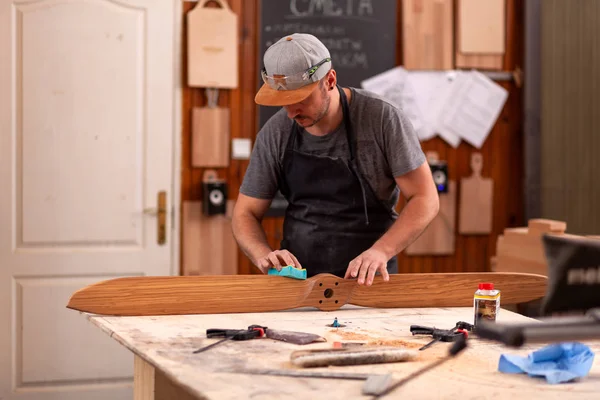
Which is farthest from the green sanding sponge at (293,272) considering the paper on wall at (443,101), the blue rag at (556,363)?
the paper on wall at (443,101)

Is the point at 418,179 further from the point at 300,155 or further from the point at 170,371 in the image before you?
the point at 170,371

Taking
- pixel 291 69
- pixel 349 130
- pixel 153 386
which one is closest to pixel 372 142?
pixel 349 130

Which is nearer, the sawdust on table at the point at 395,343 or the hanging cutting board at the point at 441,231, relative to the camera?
the sawdust on table at the point at 395,343

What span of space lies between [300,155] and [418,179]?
1.43ft

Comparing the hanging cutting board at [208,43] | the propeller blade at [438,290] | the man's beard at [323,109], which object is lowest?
the propeller blade at [438,290]

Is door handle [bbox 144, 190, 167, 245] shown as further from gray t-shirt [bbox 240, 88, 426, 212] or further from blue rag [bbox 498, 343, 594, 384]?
blue rag [bbox 498, 343, 594, 384]

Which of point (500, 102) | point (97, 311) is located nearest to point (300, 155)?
point (97, 311)

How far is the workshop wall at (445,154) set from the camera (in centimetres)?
445

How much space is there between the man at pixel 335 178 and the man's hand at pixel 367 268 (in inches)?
4.5

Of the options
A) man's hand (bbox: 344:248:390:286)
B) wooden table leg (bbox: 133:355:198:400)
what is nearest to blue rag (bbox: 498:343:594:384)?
wooden table leg (bbox: 133:355:198:400)

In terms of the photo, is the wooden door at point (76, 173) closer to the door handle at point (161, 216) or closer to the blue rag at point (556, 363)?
the door handle at point (161, 216)

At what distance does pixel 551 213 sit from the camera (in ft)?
15.8

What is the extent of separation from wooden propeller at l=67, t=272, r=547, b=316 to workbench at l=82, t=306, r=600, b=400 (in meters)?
0.04

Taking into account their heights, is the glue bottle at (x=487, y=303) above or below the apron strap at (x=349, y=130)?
below
